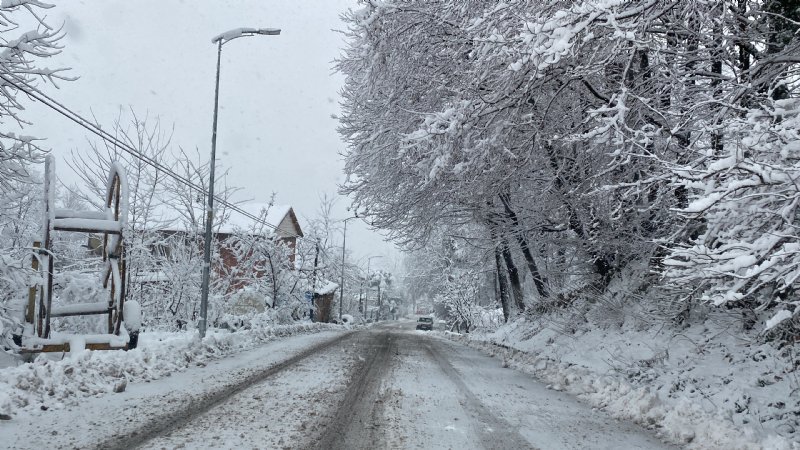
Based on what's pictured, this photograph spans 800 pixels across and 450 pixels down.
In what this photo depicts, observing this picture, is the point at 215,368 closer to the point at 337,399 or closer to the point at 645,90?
the point at 337,399

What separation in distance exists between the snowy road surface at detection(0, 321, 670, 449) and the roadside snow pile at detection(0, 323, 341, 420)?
1.00 feet

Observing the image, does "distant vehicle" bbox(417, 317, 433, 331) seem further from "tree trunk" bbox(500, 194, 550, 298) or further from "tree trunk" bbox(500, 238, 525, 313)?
"tree trunk" bbox(500, 194, 550, 298)

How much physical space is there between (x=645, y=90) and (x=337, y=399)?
7109 mm

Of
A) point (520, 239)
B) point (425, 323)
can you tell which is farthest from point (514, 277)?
point (425, 323)

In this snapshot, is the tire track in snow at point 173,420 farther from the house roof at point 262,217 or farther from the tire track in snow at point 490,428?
the house roof at point 262,217

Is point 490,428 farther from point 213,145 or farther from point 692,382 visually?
point 213,145

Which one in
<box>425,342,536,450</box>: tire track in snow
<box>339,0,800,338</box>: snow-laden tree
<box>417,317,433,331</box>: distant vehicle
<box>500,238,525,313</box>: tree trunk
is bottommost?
<box>417,317,433,331</box>: distant vehicle

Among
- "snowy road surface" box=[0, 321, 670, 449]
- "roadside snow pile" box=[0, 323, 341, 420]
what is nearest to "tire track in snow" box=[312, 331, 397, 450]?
"snowy road surface" box=[0, 321, 670, 449]

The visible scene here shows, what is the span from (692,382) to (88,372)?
8.47 meters

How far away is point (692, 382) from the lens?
7348mm

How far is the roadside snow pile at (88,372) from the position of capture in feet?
19.3

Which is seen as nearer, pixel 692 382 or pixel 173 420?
pixel 173 420

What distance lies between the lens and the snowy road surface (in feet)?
15.8

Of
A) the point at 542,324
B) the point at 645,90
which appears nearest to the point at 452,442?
the point at 645,90
